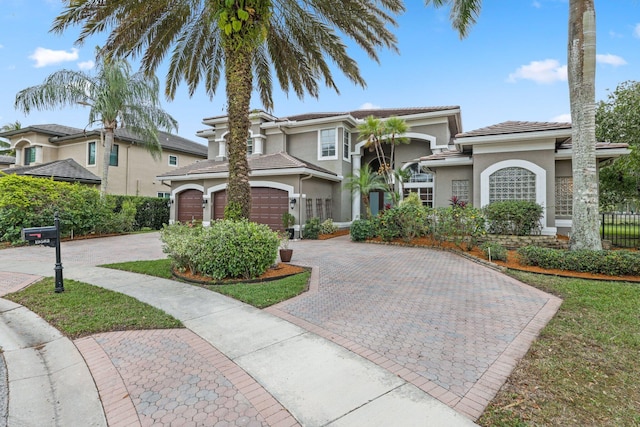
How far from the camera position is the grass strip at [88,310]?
466 centimetres

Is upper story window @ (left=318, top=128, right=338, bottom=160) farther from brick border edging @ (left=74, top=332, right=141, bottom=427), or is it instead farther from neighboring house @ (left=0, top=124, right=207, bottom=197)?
brick border edging @ (left=74, top=332, right=141, bottom=427)

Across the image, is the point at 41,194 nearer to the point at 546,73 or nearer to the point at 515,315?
the point at 515,315

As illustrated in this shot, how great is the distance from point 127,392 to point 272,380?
1.41 meters

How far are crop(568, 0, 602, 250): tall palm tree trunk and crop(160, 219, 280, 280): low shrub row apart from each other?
337 inches

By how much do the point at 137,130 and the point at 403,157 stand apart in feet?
56.3

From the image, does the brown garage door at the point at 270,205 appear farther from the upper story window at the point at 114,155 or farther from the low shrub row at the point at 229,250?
the upper story window at the point at 114,155

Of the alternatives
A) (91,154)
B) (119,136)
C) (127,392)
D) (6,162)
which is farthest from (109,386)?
(6,162)

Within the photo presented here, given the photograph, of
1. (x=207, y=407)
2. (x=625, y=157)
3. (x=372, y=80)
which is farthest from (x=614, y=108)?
(x=207, y=407)

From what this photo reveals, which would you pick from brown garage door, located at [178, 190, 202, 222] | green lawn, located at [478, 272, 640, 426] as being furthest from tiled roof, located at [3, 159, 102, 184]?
green lawn, located at [478, 272, 640, 426]

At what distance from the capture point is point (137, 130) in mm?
20531

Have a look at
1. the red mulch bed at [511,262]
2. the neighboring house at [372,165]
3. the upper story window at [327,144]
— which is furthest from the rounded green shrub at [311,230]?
the upper story window at [327,144]

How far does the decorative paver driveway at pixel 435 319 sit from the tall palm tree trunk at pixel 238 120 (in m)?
2.95

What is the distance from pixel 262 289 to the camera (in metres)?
6.43

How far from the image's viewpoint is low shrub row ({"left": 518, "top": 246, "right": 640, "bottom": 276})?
7668 mm
